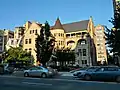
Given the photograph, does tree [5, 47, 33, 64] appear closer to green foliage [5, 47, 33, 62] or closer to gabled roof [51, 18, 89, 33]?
green foliage [5, 47, 33, 62]

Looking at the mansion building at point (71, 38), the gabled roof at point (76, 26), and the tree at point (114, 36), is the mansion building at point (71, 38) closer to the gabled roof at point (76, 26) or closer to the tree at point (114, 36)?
the gabled roof at point (76, 26)

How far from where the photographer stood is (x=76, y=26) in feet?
243

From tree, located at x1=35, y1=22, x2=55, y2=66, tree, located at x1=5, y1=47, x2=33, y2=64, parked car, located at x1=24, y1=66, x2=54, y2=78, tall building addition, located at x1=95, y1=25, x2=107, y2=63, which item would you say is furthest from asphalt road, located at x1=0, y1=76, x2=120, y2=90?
tall building addition, located at x1=95, y1=25, x2=107, y2=63

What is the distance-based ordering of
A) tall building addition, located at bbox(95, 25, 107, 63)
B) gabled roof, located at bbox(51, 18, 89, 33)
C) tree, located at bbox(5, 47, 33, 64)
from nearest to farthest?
tree, located at bbox(5, 47, 33, 64) < gabled roof, located at bbox(51, 18, 89, 33) < tall building addition, located at bbox(95, 25, 107, 63)

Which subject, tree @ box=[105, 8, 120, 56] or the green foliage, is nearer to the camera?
tree @ box=[105, 8, 120, 56]

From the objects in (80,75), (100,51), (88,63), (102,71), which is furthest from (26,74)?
(100,51)

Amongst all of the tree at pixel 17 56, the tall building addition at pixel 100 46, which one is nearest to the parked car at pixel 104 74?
the tree at pixel 17 56

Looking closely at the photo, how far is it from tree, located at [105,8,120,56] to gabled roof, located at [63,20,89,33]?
3913 centimetres

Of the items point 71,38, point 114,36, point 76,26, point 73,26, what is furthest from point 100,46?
point 114,36

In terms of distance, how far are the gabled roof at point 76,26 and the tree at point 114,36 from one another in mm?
39126

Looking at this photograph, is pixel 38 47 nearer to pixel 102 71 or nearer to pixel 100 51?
pixel 102 71

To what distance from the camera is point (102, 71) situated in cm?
2258

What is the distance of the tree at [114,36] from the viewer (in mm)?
29703

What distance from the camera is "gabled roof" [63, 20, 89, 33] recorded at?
72.0 m
